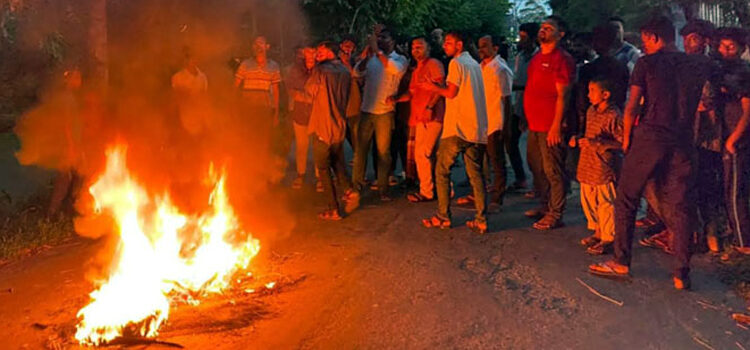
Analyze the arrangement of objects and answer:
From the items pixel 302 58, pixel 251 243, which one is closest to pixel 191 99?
pixel 302 58

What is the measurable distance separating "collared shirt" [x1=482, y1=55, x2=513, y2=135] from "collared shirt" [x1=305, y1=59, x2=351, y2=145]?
1554 mm

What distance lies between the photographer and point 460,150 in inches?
267

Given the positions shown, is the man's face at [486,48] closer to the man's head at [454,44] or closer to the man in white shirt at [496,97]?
the man in white shirt at [496,97]

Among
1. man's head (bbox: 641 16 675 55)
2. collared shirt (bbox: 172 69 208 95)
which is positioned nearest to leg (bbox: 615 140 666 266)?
man's head (bbox: 641 16 675 55)

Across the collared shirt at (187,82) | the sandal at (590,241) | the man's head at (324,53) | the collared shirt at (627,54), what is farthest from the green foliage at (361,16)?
the sandal at (590,241)

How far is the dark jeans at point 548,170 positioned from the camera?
6797mm

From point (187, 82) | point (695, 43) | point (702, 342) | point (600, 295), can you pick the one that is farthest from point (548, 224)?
point (187, 82)

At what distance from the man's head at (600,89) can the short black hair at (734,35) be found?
3.13ft

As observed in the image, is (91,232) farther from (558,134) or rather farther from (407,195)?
(558,134)

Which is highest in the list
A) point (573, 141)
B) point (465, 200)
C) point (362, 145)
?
point (573, 141)

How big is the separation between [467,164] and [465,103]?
0.62 meters

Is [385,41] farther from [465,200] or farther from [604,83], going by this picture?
[604,83]

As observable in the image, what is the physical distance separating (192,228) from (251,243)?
535 millimetres

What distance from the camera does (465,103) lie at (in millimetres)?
6715
